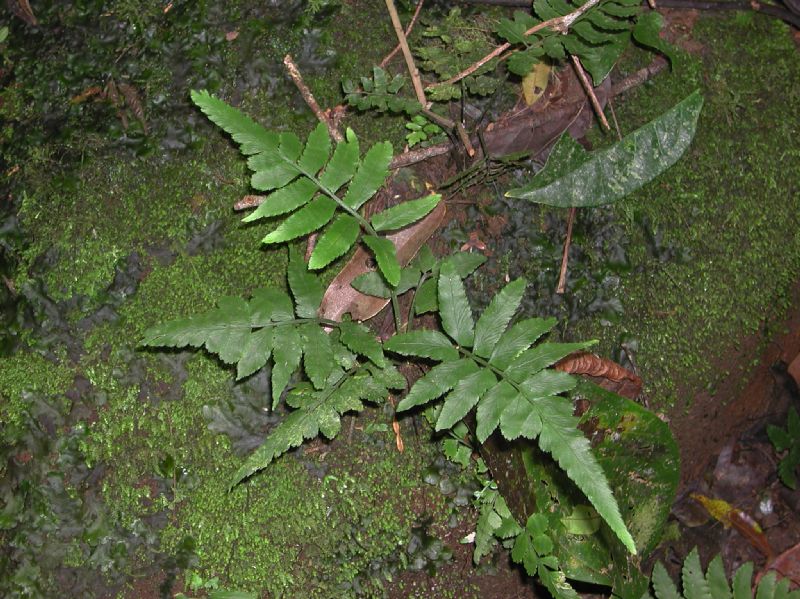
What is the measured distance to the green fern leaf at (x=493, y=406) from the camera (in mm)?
2512

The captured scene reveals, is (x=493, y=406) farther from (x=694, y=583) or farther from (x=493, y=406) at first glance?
(x=694, y=583)

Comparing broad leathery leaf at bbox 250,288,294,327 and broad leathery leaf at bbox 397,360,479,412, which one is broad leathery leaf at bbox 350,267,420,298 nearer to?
broad leathery leaf at bbox 250,288,294,327

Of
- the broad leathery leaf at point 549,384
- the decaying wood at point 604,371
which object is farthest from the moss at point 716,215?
the broad leathery leaf at point 549,384

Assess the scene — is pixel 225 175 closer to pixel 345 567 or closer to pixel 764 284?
pixel 345 567

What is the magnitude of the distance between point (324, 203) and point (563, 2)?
1.51 metres

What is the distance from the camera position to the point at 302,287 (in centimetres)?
288

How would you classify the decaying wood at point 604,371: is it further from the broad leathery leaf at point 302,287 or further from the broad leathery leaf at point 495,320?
the broad leathery leaf at point 302,287

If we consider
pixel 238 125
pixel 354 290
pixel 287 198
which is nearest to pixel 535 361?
pixel 354 290

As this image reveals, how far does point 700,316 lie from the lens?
3.53 meters

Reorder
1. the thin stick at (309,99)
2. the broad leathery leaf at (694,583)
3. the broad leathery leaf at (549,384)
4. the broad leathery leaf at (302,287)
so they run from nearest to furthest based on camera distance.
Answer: the broad leathery leaf at (549,384) < the broad leathery leaf at (302,287) < the thin stick at (309,99) < the broad leathery leaf at (694,583)

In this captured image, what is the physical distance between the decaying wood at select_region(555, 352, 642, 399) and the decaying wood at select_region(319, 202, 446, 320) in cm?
85

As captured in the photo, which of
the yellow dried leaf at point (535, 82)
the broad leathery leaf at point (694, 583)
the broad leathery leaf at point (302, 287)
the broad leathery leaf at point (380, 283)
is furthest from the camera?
the broad leathery leaf at point (694, 583)

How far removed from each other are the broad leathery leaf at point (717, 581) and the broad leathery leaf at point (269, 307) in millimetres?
2524

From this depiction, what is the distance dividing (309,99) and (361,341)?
4.07 ft
